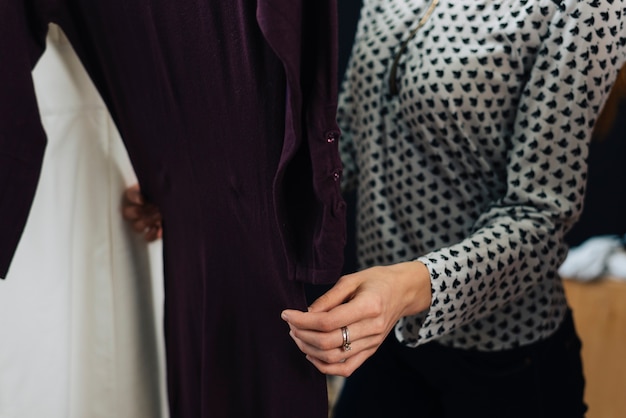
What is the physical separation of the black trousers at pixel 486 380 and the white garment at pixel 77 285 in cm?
34

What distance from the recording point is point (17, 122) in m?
0.72

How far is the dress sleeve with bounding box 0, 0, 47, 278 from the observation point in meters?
0.70

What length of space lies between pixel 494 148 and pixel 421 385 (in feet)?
1.17

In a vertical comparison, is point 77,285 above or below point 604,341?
above

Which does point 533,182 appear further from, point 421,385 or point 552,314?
point 421,385

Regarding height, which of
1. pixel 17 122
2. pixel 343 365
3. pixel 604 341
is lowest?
pixel 604 341

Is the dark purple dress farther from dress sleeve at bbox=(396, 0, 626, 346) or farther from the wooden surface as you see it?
the wooden surface

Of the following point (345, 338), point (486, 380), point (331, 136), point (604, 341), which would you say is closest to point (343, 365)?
point (345, 338)

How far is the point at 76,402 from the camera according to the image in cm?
89

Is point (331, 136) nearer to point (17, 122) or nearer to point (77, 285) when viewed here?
point (17, 122)

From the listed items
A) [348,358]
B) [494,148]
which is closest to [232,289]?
[348,358]

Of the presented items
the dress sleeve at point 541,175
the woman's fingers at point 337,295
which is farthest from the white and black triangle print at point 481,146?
the woman's fingers at point 337,295

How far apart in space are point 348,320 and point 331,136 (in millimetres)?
163

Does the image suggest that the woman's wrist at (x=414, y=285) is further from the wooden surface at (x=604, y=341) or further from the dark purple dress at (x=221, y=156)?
the wooden surface at (x=604, y=341)
